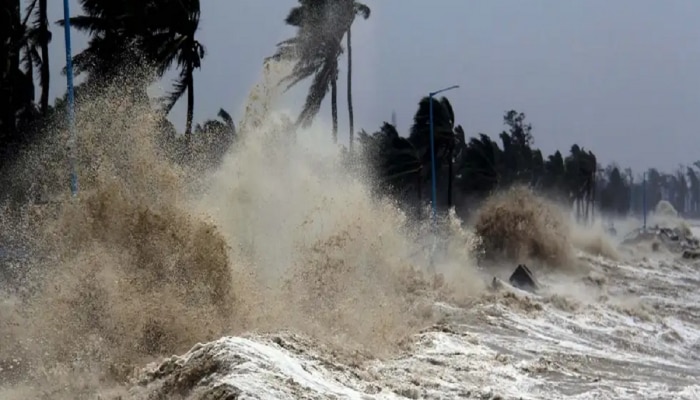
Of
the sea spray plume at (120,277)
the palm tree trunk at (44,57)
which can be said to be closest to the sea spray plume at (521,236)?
the palm tree trunk at (44,57)

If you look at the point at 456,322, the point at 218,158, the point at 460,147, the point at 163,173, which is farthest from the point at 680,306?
the point at 460,147

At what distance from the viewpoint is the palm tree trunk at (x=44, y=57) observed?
25.1 m

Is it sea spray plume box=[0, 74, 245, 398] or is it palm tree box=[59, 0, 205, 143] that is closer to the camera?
sea spray plume box=[0, 74, 245, 398]

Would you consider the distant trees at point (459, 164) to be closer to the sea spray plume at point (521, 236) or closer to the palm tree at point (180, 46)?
the sea spray plume at point (521, 236)

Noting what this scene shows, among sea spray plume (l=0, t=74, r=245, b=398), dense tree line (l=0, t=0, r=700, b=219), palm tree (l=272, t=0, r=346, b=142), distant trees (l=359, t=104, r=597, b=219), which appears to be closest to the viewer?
sea spray plume (l=0, t=74, r=245, b=398)

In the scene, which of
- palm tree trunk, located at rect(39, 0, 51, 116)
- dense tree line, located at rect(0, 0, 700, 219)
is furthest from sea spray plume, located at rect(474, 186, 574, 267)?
palm tree trunk, located at rect(39, 0, 51, 116)

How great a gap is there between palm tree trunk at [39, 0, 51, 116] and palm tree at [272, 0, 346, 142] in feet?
29.5

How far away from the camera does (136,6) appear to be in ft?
78.9

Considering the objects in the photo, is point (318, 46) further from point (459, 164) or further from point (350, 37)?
point (459, 164)

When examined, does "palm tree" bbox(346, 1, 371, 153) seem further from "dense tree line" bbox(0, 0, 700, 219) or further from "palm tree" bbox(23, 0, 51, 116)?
"palm tree" bbox(23, 0, 51, 116)

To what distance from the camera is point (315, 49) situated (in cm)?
3312

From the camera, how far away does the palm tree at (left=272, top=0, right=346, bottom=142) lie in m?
32.3

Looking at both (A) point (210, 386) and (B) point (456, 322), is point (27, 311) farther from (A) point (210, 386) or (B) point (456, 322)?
(B) point (456, 322)

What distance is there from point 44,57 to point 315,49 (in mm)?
11265
